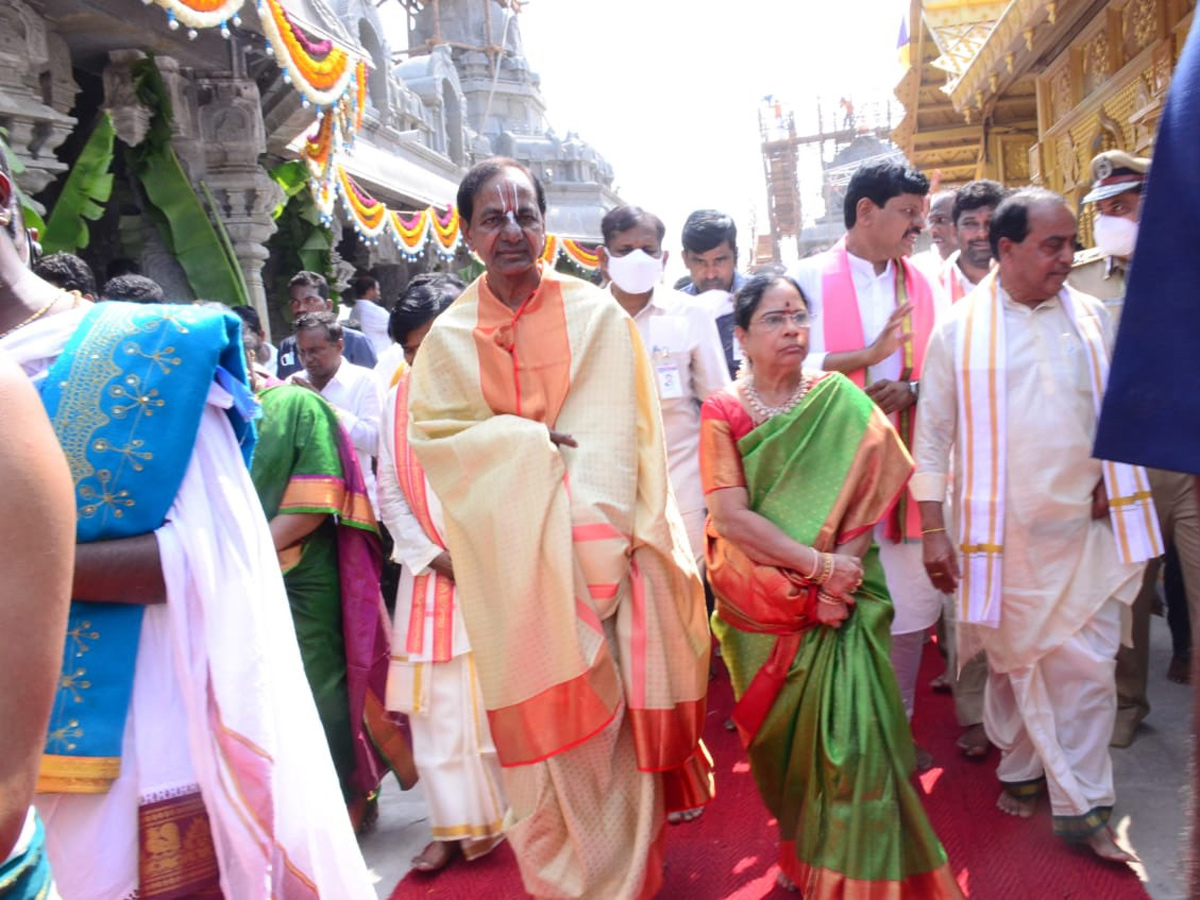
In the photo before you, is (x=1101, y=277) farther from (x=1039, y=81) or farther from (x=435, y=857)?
(x=1039, y=81)

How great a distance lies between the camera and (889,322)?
10.9 ft

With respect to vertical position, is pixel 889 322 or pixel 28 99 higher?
pixel 28 99

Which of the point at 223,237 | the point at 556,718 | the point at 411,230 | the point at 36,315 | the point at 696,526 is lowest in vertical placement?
the point at 556,718

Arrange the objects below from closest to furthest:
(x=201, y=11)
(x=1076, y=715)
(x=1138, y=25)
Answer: (x=1076, y=715) → (x=201, y=11) → (x=1138, y=25)

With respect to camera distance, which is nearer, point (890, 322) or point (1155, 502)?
point (890, 322)

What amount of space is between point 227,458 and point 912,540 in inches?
91.0

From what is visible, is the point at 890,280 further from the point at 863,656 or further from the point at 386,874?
the point at 386,874

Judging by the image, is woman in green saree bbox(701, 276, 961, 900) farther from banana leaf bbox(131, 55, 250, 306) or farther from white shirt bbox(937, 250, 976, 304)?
banana leaf bbox(131, 55, 250, 306)

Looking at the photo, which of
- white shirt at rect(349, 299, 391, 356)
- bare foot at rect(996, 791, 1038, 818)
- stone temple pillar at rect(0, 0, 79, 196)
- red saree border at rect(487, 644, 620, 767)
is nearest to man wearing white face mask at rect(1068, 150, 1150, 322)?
bare foot at rect(996, 791, 1038, 818)

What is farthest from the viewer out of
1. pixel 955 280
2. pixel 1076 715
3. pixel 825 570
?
pixel 955 280

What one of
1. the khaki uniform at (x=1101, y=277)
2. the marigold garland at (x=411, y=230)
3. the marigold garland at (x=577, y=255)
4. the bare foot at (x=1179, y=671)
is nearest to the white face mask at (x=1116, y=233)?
the khaki uniform at (x=1101, y=277)

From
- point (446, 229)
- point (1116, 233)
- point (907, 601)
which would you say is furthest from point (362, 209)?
point (907, 601)

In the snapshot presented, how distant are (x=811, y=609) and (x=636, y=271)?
1.74m

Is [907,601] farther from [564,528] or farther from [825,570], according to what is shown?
[564,528]
